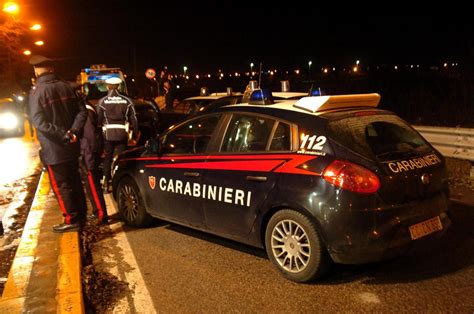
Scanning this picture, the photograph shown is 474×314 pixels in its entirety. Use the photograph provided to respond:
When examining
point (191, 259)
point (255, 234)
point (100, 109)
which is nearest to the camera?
point (255, 234)

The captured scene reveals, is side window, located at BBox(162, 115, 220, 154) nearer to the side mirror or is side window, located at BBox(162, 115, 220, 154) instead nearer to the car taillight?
the side mirror

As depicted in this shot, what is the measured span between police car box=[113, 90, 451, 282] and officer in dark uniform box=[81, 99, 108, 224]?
4.52ft

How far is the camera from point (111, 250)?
201 inches

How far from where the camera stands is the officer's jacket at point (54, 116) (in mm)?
5176

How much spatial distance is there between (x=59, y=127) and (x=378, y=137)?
3.35 m

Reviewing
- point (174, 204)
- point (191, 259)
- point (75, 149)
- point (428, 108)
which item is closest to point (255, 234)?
point (191, 259)

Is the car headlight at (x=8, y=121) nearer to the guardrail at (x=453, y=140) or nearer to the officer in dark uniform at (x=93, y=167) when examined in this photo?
the officer in dark uniform at (x=93, y=167)

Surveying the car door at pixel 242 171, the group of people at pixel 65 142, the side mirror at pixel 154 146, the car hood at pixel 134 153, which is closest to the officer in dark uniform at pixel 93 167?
the group of people at pixel 65 142

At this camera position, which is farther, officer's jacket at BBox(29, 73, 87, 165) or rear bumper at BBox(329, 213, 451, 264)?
officer's jacket at BBox(29, 73, 87, 165)

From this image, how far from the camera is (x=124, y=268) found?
458 cm

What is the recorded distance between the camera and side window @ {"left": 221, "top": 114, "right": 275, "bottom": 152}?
4.37m

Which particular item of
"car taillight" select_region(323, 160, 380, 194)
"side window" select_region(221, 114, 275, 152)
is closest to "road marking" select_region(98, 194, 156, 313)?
"side window" select_region(221, 114, 275, 152)

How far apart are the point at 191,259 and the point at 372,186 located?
1.99 meters

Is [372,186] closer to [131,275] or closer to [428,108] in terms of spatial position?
[131,275]
